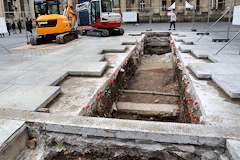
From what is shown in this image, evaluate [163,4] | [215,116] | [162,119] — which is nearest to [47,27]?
[162,119]

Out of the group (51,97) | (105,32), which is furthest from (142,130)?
(105,32)

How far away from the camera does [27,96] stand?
3.90 meters

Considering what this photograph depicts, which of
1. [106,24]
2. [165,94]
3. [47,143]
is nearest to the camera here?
[47,143]

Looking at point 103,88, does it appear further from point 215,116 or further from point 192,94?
point 215,116

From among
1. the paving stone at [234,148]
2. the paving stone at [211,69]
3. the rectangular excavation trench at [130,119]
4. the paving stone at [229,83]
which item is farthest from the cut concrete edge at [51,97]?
the paving stone at [229,83]

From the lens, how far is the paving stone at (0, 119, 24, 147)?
255cm

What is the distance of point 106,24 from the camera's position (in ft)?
46.4

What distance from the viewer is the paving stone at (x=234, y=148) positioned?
2134 mm

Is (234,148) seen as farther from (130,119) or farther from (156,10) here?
(156,10)

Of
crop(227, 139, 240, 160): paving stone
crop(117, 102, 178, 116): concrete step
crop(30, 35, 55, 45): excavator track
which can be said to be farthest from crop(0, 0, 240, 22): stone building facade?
crop(227, 139, 240, 160): paving stone

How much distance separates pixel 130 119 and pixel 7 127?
3.02m

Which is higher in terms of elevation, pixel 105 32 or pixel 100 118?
pixel 105 32

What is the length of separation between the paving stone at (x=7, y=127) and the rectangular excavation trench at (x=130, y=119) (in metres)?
0.17

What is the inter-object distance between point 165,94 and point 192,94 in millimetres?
2055
